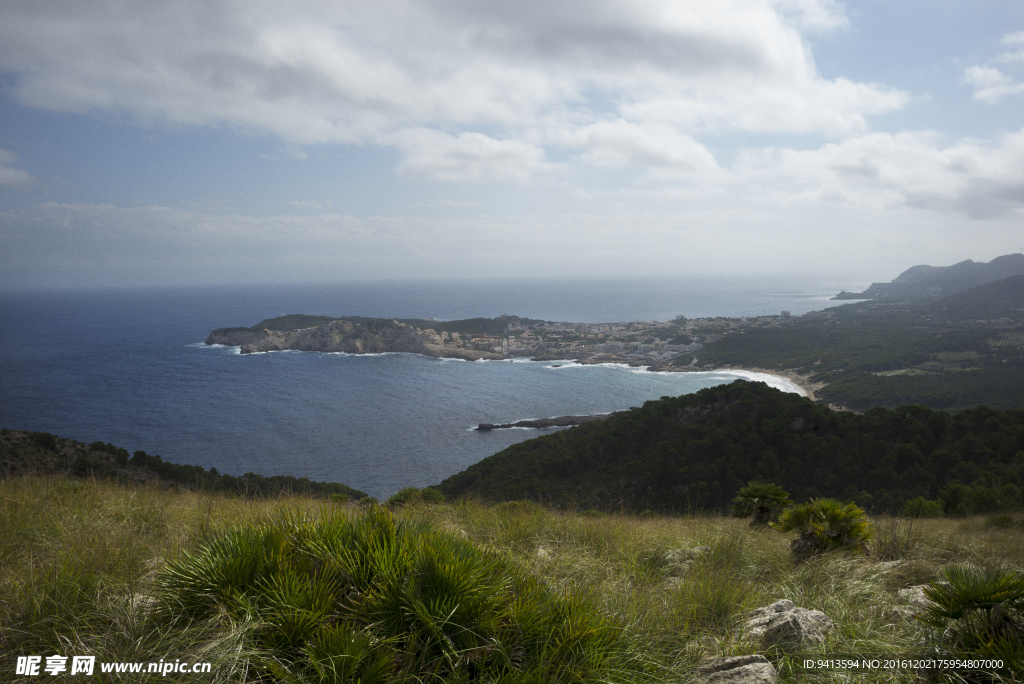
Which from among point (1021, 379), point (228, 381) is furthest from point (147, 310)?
point (1021, 379)

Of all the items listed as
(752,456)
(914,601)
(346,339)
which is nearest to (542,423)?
(752,456)

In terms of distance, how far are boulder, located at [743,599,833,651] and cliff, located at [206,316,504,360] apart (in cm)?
9080

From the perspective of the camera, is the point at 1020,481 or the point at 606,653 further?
the point at 1020,481

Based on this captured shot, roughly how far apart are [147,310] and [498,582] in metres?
211

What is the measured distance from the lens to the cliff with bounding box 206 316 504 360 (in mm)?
96500

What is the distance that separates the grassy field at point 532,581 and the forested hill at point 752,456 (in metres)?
13.4

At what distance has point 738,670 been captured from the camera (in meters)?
2.44

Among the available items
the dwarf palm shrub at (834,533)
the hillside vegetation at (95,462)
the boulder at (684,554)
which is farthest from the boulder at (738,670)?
the hillside vegetation at (95,462)

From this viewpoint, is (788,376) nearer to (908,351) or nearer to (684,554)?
(908,351)

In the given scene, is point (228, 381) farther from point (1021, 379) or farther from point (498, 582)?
point (1021, 379)

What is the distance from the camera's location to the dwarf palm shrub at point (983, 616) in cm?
227

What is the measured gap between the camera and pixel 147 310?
164 metres

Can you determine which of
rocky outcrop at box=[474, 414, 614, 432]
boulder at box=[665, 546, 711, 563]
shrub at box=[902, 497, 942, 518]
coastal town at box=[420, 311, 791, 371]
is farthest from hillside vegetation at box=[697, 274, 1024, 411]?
boulder at box=[665, 546, 711, 563]

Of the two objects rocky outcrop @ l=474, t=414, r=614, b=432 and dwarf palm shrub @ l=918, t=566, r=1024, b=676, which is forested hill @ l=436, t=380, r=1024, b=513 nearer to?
dwarf palm shrub @ l=918, t=566, r=1024, b=676
